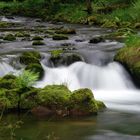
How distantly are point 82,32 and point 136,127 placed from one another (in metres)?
18.5

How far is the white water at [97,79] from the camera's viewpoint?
52.3ft

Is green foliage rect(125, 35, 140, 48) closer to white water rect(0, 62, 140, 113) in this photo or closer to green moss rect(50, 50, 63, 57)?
white water rect(0, 62, 140, 113)

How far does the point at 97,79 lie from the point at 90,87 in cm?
64

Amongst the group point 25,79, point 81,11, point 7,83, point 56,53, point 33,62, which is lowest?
point 7,83

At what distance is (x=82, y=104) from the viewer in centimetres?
1189

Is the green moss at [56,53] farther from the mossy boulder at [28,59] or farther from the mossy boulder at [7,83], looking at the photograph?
the mossy boulder at [7,83]

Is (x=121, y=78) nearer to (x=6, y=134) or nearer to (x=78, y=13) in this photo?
(x=6, y=134)

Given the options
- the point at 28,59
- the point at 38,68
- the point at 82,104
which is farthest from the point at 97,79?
the point at 82,104

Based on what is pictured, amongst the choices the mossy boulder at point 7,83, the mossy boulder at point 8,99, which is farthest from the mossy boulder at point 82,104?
the mossy boulder at point 7,83

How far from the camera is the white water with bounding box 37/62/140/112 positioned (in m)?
15.9

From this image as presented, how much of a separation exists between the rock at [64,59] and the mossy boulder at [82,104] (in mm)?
6014

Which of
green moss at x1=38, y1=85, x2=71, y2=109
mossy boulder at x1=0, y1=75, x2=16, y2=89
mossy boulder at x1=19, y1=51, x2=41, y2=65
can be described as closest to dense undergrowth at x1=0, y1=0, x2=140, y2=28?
mossy boulder at x1=19, y1=51, x2=41, y2=65

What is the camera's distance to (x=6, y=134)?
9.88 m

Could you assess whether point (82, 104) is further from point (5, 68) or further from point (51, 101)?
point (5, 68)
